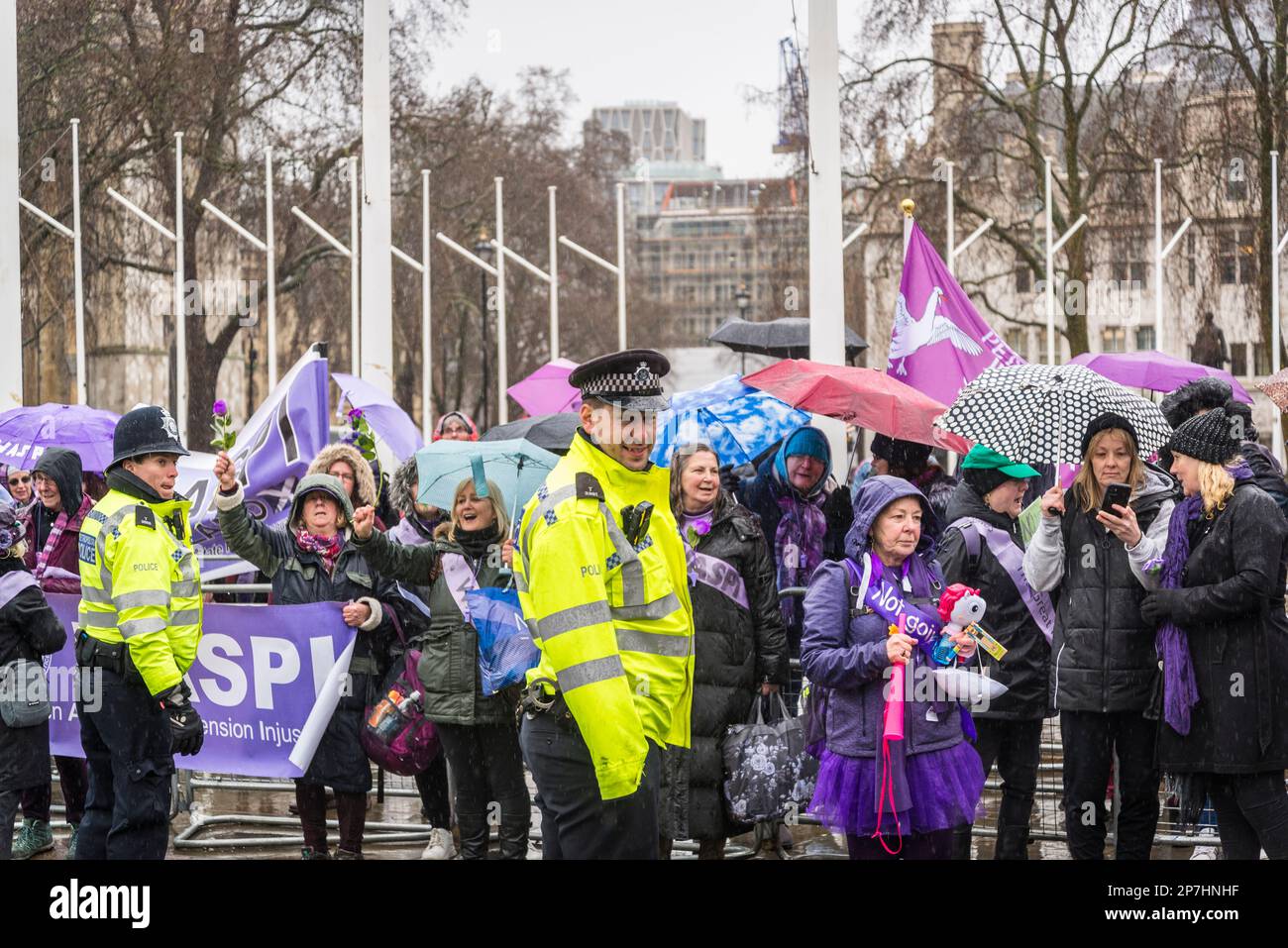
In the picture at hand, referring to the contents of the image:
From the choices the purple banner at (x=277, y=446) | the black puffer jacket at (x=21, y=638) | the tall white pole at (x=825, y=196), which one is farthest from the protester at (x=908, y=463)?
the black puffer jacket at (x=21, y=638)

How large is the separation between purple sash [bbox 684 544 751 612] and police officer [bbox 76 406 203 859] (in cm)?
206

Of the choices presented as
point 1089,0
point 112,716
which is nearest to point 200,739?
point 112,716

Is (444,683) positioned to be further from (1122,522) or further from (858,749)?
(1122,522)

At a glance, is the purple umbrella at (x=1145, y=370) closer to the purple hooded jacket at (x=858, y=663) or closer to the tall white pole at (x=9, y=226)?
the purple hooded jacket at (x=858, y=663)

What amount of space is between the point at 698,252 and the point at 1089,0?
11540 centimetres

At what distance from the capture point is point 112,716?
22.3 ft

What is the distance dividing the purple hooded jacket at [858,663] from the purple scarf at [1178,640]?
2.87 ft

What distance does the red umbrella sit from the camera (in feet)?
28.7

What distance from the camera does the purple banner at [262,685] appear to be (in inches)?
326

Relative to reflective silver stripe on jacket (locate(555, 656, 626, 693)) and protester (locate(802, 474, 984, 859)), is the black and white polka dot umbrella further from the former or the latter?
reflective silver stripe on jacket (locate(555, 656, 626, 693))

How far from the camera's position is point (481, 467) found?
7.74 metres

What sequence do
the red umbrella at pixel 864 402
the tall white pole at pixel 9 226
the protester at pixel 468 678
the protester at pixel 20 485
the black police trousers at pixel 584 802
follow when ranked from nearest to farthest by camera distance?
the black police trousers at pixel 584 802 < the protester at pixel 468 678 < the red umbrella at pixel 864 402 < the protester at pixel 20 485 < the tall white pole at pixel 9 226

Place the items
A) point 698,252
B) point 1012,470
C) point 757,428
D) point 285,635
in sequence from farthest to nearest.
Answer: point 698,252
point 757,428
point 285,635
point 1012,470
